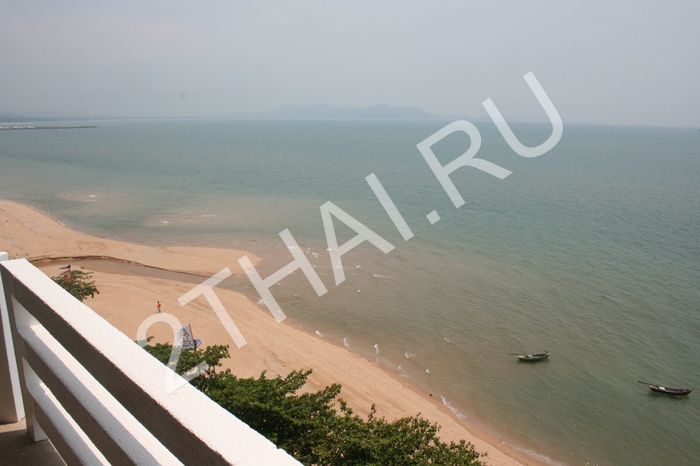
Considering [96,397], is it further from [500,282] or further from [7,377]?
[500,282]

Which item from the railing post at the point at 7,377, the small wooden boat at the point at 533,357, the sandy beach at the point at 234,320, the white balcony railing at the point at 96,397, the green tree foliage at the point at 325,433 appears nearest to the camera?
the white balcony railing at the point at 96,397

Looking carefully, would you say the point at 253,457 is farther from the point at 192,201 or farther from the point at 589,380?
the point at 192,201

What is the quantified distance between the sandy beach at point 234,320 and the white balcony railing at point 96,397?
505 inches

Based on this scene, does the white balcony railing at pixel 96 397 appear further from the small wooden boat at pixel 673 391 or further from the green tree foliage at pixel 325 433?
the small wooden boat at pixel 673 391

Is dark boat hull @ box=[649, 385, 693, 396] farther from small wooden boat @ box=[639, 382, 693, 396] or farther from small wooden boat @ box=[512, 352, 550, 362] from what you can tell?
small wooden boat @ box=[512, 352, 550, 362]

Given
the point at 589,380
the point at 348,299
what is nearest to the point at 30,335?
the point at 589,380

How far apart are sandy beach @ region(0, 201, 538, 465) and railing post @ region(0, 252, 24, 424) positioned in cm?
1241

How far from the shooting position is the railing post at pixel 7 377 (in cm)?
242

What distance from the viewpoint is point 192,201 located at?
4181 centimetres

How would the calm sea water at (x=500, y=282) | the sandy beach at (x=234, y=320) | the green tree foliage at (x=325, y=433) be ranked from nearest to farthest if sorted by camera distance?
the green tree foliage at (x=325, y=433)
the sandy beach at (x=234, y=320)
the calm sea water at (x=500, y=282)

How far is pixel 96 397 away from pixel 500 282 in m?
24.9

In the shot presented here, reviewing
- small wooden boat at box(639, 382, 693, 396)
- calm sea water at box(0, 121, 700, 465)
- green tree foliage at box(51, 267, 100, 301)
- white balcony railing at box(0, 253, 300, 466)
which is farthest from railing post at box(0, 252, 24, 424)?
small wooden boat at box(639, 382, 693, 396)

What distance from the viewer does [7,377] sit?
102 inches

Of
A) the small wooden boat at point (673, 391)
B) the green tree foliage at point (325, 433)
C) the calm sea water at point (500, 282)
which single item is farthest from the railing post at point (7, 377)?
the small wooden boat at point (673, 391)
